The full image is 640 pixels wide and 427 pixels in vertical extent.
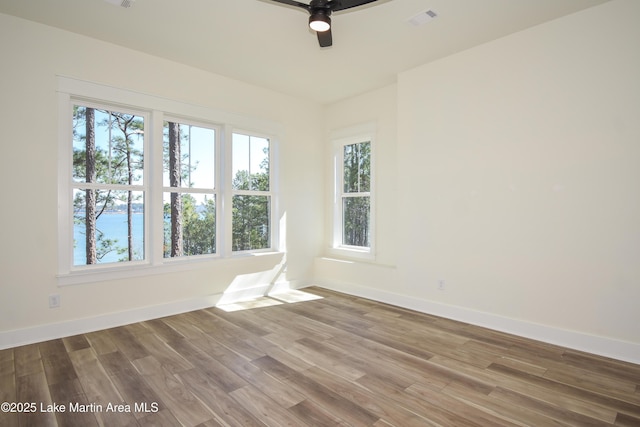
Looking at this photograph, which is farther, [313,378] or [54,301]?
[54,301]

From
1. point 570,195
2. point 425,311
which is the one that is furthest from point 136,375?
point 570,195

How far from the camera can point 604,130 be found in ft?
9.38

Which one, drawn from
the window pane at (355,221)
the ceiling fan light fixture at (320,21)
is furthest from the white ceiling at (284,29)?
the window pane at (355,221)

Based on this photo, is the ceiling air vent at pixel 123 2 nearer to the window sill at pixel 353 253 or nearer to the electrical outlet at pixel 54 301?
the electrical outlet at pixel 54 301

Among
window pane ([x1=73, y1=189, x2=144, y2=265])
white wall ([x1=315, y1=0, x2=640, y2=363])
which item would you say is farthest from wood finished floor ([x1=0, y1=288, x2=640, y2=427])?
window pane ([x1=73, y1=189, x2=144, y2=265])

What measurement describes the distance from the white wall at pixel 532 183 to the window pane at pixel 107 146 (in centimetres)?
317

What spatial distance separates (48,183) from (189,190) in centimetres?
138

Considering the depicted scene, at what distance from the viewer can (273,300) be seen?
4.57 metres

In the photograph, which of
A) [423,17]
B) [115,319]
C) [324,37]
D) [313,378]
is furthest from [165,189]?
[423,17]

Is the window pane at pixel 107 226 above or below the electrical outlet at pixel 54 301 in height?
above

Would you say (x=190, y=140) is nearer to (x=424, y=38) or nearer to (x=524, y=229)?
(x=424, y=38)

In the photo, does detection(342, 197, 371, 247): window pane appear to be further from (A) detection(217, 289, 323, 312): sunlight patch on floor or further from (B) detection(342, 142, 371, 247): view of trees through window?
(A) detection(217, 289, 323, 312): sunlight patch on floor

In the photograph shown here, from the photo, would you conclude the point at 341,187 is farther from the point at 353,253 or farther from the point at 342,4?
the point at 342,4

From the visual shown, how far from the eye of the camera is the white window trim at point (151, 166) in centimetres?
327
